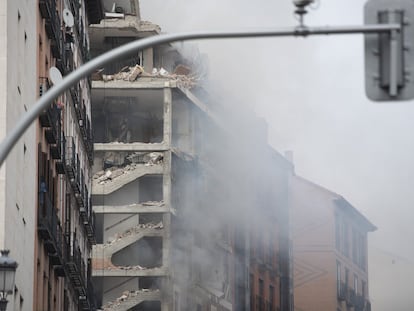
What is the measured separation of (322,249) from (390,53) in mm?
106138

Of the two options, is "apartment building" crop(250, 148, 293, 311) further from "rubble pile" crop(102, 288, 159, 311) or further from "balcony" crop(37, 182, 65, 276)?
"balcony" crop(37, 182, 65, 276)

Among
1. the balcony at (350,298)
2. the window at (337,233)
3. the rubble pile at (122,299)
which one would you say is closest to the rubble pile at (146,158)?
the rubble pile at (122,299)

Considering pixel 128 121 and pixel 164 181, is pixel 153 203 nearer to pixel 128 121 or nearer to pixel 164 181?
pixel 164 181

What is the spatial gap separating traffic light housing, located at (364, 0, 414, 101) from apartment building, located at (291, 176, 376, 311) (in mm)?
100661

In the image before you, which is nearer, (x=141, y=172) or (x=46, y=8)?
(x=46, y=8)

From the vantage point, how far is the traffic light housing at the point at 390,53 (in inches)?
893

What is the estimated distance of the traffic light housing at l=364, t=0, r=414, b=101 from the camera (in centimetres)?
2269

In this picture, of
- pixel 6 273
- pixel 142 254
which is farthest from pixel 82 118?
pixel 6 273

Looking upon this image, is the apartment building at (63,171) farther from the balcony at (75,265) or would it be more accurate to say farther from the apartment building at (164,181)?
the apartment building at (164,181)

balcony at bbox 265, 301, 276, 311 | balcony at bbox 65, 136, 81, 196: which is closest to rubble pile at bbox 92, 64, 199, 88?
balcony at bbox 265, 301, 276, 311

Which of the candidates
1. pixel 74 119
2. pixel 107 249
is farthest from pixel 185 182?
pixel 74 119

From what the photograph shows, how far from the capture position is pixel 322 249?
128375 millimetres

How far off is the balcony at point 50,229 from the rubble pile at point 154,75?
4140cm

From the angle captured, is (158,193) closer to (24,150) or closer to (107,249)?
(107,249)
